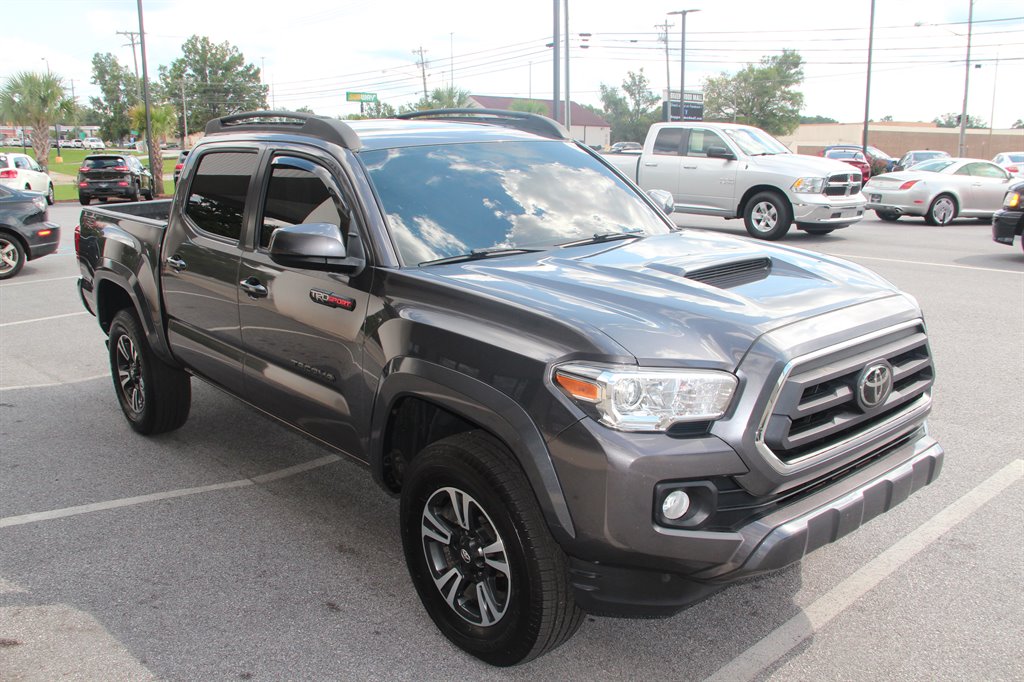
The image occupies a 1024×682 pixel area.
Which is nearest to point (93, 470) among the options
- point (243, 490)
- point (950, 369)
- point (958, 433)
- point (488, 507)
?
point (243, 490)

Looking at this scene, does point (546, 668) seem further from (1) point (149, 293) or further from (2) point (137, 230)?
(2) point (137, 230)

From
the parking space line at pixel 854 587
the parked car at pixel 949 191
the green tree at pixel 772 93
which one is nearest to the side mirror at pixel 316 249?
the parking space line at pixel 854 587

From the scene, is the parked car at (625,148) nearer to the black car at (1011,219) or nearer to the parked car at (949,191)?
the parked car at (949,191)

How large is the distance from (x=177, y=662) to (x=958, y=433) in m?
4.63

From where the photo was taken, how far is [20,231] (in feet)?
42.2

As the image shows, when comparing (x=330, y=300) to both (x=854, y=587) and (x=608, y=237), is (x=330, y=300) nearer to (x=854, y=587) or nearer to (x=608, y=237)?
(x=608, y=237)

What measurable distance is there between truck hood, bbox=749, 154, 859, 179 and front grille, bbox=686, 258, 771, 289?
40.3 ft

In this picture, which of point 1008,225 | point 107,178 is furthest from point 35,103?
point 1008,225

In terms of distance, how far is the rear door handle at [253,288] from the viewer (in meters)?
Answer: 4.08

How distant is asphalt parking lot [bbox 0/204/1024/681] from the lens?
3.14 m

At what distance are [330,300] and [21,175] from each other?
27.0 m

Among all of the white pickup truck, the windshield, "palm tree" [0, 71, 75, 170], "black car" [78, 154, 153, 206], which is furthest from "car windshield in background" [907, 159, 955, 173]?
"palm tree" [0, 71, 75, 170]

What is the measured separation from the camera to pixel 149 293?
5.18m

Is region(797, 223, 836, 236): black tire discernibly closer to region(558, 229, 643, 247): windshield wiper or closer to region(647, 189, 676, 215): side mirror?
region(647, 189, 676, 215): side mirror
